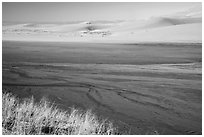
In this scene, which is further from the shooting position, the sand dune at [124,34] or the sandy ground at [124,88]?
the sand dune at [124,34]

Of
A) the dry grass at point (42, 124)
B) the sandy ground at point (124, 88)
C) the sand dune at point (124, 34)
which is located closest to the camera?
the dry grass at point (42, 124)

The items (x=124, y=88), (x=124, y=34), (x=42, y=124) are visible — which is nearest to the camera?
(x=42, y=124)

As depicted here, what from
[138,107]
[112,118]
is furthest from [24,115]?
[138,107]

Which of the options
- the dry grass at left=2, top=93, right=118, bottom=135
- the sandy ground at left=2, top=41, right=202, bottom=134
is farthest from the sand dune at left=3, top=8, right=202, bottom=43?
the dry grass at left=2, top=93, right=118, bottom=135

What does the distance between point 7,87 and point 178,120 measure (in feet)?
13.2

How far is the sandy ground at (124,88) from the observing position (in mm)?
5094

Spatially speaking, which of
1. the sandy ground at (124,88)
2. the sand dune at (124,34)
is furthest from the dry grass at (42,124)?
the sand dune at (124,34)

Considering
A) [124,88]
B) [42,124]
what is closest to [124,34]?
[124,88]

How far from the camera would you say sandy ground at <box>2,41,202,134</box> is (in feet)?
16.7

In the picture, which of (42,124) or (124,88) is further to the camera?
(124,88)

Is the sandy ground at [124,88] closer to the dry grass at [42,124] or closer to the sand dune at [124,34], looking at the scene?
the dry grass at [42,124]

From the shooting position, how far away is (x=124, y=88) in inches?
271

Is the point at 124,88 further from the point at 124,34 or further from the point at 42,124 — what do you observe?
the point at 124,34

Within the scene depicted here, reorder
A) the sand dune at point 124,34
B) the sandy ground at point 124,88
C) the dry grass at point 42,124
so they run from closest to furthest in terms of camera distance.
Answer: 1. the dry grass at point 42,124
2. the sandy ground at point 124,88
3. the sand dune at point 124,34
